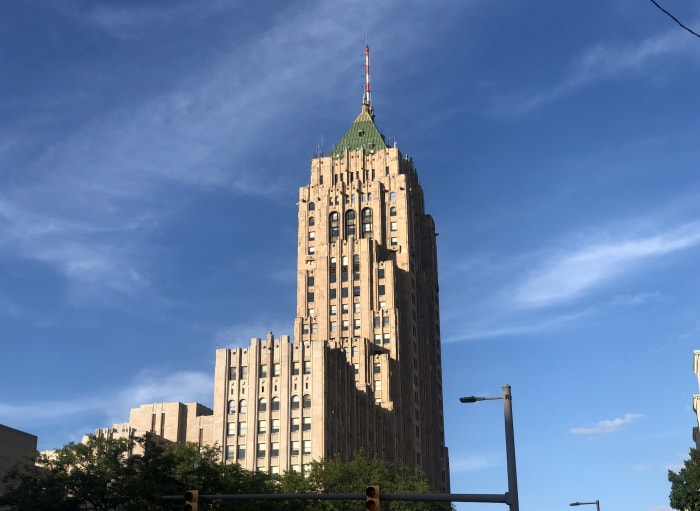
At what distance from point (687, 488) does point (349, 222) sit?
3488 inches

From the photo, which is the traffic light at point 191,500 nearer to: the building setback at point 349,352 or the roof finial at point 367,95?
the building setback at point 349,352

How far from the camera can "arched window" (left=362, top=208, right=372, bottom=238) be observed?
148375 mm

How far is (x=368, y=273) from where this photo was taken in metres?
141

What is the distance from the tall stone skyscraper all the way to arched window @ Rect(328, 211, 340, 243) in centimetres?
16

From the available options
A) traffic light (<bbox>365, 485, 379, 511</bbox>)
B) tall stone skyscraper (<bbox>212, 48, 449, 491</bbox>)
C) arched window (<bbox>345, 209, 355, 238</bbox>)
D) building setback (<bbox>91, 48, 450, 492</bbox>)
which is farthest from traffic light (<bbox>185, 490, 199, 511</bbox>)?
arched window (<bbox>345, 209, 355, 238</bbox>)

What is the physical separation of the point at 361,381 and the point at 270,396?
78.2ft

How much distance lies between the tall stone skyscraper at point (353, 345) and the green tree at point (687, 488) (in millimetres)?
46429

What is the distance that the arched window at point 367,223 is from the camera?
5842 inches

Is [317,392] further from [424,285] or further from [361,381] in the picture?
[424,285]

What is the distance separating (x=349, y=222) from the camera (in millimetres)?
149375

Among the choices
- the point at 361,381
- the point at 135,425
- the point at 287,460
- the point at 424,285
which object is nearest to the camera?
the point at 287,460

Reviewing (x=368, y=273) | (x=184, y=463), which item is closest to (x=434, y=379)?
(x=368, y=273)

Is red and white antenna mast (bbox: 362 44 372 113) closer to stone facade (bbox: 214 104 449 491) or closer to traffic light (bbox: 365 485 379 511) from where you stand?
stone facade (bbox: 214 104 449 491)

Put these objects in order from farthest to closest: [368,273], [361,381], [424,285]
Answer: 1. [424,285]
2. [368,273]
3. [361,381]
